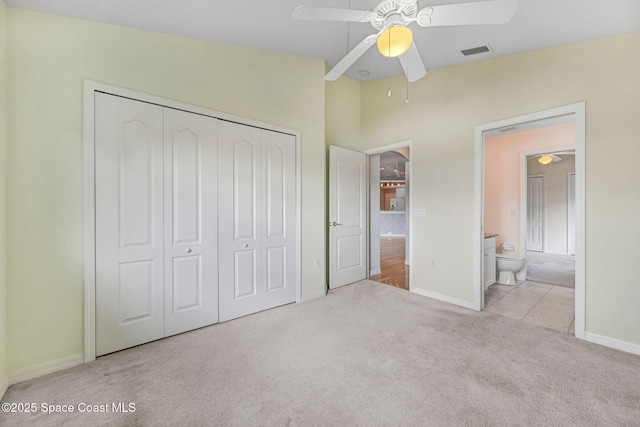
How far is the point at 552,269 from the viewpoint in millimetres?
5102

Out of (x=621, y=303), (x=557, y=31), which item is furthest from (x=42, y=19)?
(x=621, y=303)

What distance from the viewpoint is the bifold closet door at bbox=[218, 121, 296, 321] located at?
8.86 feet

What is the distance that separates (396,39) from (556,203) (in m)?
7.68

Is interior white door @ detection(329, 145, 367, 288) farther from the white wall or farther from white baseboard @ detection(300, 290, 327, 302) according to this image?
the white wall

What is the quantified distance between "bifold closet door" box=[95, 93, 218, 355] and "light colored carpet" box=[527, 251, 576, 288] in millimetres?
5065

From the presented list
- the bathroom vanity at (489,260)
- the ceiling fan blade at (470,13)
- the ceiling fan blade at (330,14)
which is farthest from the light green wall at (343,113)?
the bathroom vanity at (489,260)

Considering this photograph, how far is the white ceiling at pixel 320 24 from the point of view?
199 centimetres

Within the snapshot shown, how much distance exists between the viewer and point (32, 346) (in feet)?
6.04

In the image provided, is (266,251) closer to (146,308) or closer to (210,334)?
(210,334)

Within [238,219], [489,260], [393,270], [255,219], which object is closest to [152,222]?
[238,219]

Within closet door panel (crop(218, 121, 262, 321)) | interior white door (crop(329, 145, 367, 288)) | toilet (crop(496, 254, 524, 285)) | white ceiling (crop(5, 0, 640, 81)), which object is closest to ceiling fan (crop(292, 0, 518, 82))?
white ceiling (crop(5, 0, 640, 81))

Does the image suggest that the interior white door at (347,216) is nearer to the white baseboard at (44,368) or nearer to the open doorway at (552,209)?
the white baseboard at (44,368)

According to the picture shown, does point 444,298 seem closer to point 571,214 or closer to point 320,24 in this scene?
point 320,24

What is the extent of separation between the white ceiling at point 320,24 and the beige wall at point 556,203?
5.76 metres
